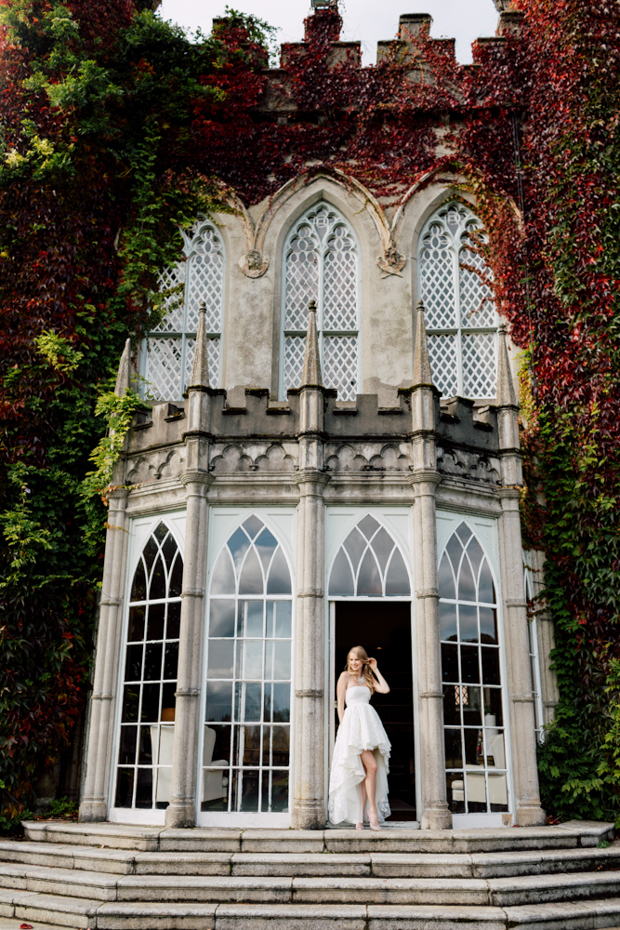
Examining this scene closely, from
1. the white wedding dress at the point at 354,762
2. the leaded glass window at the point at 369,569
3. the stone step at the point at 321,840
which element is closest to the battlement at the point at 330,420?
the leaded glass window at the point at 369,569

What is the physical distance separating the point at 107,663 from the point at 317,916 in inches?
163

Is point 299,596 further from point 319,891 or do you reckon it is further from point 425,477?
point 319,891

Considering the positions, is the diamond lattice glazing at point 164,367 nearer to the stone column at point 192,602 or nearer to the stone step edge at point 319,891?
the stone column at point 192,602

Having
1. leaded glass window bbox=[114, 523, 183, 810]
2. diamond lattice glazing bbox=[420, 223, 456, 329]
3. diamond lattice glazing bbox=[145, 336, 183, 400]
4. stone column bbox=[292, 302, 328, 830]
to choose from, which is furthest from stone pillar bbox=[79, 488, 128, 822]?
diamond lattice glazing bbox=[420, 223, 456, 329]

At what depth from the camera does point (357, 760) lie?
28.6 feet

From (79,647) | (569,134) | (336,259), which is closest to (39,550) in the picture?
(79,647)

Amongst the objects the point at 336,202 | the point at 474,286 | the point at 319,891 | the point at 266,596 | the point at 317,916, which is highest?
the point at 336,202

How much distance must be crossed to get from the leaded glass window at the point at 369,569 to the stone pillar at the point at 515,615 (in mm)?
1456

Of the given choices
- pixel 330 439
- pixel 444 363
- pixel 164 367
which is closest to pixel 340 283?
pixel 444 363

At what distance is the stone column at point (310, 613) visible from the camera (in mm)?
8695

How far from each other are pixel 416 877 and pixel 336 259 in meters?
9.68

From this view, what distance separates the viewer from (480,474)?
33.8 feet

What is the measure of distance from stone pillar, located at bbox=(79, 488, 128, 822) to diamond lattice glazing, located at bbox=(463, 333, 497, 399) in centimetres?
597

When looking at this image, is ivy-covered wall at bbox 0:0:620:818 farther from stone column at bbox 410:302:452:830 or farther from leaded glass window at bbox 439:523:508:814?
stone column at bbox 410:302:452:830
